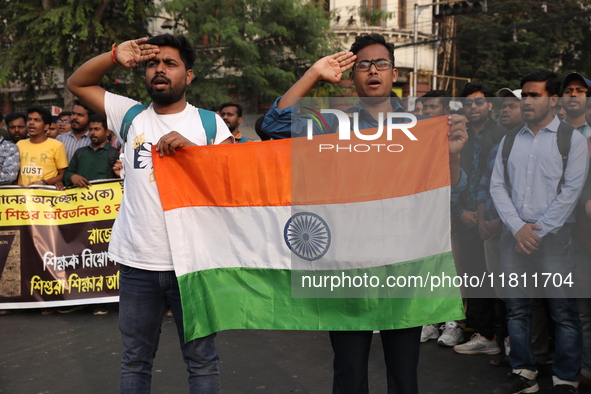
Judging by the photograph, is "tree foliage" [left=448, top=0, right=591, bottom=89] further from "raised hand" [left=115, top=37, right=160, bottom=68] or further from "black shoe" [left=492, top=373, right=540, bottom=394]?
"raised hand" [left=115, top=37, right=160, bottom=68]

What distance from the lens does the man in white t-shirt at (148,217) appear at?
3.12 metres

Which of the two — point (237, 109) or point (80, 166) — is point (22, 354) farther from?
point (237, 109)

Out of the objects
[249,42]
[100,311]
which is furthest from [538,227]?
[249,42]

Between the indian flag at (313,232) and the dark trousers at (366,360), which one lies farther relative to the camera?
the indian flag at (313,232)

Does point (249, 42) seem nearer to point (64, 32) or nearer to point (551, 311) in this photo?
point (64, 32)

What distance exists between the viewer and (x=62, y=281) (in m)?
6.82

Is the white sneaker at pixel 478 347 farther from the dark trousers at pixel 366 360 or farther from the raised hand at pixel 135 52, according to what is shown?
the raised hand at pixel 135 52

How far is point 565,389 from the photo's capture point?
4191mm

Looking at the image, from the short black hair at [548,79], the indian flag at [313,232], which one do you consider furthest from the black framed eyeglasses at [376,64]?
the short black hair at [548,79]

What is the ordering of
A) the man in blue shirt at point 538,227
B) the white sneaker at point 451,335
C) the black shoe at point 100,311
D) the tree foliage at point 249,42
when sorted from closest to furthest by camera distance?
the man in blue shirt at point 538,227 → the white sneaker at point 451,335 → the black shoe at point 100,311 → the tree foliage at point 249,42

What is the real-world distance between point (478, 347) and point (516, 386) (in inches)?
39.6

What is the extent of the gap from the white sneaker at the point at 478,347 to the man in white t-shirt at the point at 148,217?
8.83 ft

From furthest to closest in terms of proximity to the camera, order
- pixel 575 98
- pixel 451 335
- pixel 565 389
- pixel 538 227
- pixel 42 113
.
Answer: pixel 42 113 < pixel 451 335 < pixel 575 98 < pixel 565 389 < pixel 538 227

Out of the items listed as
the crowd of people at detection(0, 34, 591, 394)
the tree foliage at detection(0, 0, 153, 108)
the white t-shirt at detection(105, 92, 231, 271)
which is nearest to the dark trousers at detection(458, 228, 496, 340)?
the crowd of people at detection(0, 34, 591, 394)
